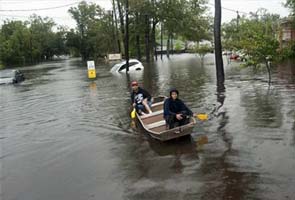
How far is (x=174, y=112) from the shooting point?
10172mm

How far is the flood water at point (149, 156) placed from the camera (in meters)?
6.89

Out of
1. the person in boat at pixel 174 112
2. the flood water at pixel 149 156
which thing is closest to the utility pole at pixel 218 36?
the flood water at pixel 149 156

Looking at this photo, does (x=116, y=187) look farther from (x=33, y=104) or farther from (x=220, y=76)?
(x=220, y=76)

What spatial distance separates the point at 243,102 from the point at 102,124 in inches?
216

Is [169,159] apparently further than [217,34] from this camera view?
No

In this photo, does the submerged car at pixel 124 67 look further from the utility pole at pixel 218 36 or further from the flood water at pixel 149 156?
the flood water at pixel 149 156

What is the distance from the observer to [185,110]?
1011cm

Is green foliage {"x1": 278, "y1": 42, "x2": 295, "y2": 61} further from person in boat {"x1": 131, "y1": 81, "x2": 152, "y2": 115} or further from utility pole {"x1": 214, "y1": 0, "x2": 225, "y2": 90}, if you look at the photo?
person in boat {"x1": 131, "y1": 81, "x2": 152, "y2": 115}

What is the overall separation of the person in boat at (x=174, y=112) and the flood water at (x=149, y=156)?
1.54 ft

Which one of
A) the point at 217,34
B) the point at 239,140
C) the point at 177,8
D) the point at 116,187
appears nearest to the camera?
the point at 116,187

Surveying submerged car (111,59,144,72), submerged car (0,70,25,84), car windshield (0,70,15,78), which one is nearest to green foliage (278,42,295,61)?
submerged car (111,59,144,72)

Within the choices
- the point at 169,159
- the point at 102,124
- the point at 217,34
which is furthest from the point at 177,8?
the point at 169,159

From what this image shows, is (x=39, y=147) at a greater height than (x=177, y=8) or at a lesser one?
lesser

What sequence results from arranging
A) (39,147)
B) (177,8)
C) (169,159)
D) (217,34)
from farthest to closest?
(177,8), (217,34), (39,147), (169,159)
